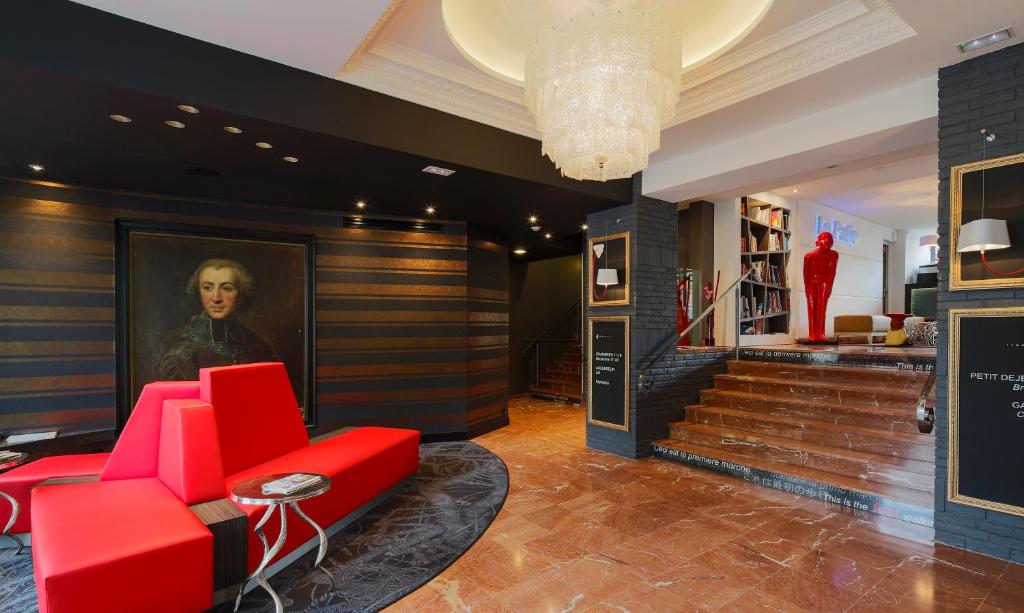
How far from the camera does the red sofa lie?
2.14m

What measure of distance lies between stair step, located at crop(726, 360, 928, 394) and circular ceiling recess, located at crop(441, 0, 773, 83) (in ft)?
12.1

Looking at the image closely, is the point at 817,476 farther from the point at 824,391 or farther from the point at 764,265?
the point at 764,265

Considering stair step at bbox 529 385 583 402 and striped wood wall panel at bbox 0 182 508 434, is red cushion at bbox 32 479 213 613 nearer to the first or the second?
striped wood wall panel at bbox 0 182 508 434

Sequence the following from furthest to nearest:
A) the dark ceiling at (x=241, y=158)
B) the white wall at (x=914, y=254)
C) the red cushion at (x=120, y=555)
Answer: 1. the white wall at (x=914, y=254)
2. the dark ceiling at (x=241, y=158)
3. the red cushion at (x=120, y=555)

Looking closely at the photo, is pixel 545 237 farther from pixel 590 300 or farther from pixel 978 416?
pixel 978 416

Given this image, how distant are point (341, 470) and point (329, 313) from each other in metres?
2.82

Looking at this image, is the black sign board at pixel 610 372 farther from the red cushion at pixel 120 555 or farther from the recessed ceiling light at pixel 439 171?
the red cushion at pixel 120 555

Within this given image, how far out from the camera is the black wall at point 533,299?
31.5ft

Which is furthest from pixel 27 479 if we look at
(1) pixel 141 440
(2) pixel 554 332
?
(2) pixel 554 332

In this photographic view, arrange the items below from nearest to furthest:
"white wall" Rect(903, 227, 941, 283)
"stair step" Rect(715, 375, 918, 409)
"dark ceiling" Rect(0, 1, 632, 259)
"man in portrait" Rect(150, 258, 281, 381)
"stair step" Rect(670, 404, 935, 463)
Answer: "dark ceiling" Rect(0, 1, 632, 259) < "stair step" Rect(670, 404, 935, 463) < "stair step" Rect(715, 375, 918, 409) < "man in portrait" Rect(150, 258, 281, 381) < "white wall" Rect(903, 227, 941, 283)

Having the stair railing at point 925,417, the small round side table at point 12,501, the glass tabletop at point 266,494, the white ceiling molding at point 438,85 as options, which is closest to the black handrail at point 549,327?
the white ceiling molding at point 438,85

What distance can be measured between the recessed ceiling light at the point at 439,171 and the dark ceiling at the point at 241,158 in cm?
8

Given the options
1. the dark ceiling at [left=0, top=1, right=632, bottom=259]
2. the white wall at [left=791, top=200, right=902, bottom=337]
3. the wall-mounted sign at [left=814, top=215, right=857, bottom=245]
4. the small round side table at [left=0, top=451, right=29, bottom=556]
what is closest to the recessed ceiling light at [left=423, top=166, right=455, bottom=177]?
the dark ceiling at [left=0, top=1, right=632, bottom=259]

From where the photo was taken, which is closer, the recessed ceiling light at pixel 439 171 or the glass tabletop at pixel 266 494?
the glass tabletop at pixel 266 494
